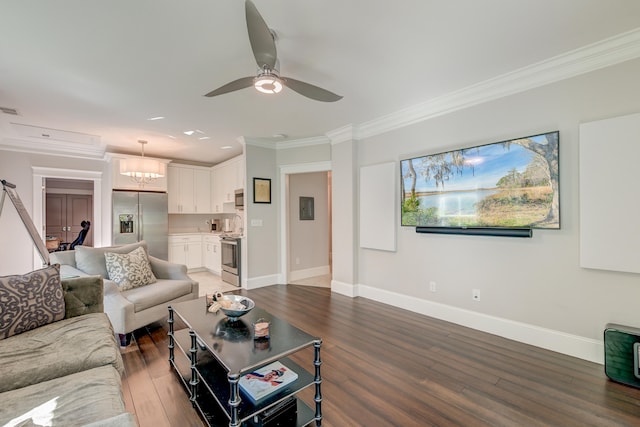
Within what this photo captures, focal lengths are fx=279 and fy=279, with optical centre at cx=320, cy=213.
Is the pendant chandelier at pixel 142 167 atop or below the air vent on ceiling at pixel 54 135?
below

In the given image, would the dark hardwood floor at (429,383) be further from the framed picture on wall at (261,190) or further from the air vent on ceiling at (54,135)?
the air vent on ceiling at (54,135)

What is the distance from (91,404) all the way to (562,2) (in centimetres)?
348

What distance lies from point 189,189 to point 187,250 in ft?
4.58

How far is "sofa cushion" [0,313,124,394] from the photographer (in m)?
1.49

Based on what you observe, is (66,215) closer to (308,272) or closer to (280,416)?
(308,272)

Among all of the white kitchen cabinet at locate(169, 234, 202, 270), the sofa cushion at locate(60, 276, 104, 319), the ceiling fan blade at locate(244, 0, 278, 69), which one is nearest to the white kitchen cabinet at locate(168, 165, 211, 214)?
the white kitchen cabinet at locate(169, 234, 202, 270)

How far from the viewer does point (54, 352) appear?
1.67 metres

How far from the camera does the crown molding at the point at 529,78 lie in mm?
2223

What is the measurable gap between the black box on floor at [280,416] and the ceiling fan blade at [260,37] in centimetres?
225

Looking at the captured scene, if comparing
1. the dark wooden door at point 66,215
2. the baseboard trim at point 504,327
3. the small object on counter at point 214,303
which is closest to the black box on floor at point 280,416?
the small object on counter at point 214,303

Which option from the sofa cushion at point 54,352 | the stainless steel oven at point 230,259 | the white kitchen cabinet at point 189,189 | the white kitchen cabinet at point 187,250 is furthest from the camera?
the white kitchen cabinet at point 189,189

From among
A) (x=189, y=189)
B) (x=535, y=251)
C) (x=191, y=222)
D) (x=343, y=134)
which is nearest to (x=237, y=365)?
(x=535, y=251)

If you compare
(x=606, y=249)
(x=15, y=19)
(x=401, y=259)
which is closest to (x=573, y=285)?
(x=606, y=249)

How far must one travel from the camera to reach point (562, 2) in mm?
1818
